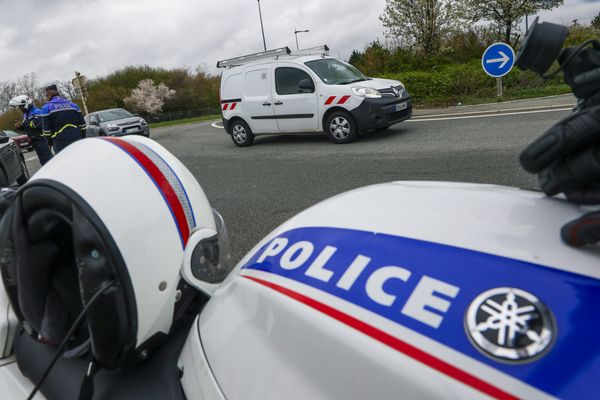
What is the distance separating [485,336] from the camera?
2.04 ft

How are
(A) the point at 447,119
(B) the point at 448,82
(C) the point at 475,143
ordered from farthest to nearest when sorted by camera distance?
(B) the point at 448,82
(A) the point at 447,119
(C) the point at 475,143

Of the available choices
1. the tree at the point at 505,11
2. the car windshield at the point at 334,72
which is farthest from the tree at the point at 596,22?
the car windshield at the point at 334,72

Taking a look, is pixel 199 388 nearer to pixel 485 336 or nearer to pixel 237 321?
pixel 237 321

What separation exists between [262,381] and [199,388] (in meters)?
0.24

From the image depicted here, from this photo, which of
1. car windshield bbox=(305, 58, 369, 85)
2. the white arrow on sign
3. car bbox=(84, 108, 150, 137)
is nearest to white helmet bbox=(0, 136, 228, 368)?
car windshield bbox=(305, 58, 369, 85)

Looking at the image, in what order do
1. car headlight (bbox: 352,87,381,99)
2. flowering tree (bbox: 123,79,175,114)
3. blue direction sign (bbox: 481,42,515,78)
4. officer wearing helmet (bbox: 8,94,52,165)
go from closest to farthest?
car headlight (bbox: 352,87,381,99) → officer wearing helmet (bbox: 8,94,52,165) → blue direction sign (bbox: 481,42,515,78) → flowering tree (bbox: 123,79,175,114)

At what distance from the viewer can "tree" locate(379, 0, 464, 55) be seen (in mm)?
18344

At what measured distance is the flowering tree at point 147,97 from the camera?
4469 cm

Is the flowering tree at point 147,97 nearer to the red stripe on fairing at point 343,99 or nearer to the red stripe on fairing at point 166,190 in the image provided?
the red stripe on fairing at point 343,99

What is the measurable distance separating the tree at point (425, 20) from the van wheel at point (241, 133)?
11865mm

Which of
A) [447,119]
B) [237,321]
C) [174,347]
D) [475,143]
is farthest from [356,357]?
[447,119]

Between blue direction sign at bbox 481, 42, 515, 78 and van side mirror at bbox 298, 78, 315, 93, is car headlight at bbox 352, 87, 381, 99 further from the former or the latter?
blue direction sign at bbox 481, 42, 515, 78

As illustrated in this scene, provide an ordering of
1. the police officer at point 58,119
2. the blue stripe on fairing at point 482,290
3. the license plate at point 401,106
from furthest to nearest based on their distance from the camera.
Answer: the license plate at point 401,106 → the police officer at point 58,119 → the blue stripe on fairing at point 482,290

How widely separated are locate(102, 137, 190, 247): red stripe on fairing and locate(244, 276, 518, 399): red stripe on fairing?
484 millimetres
